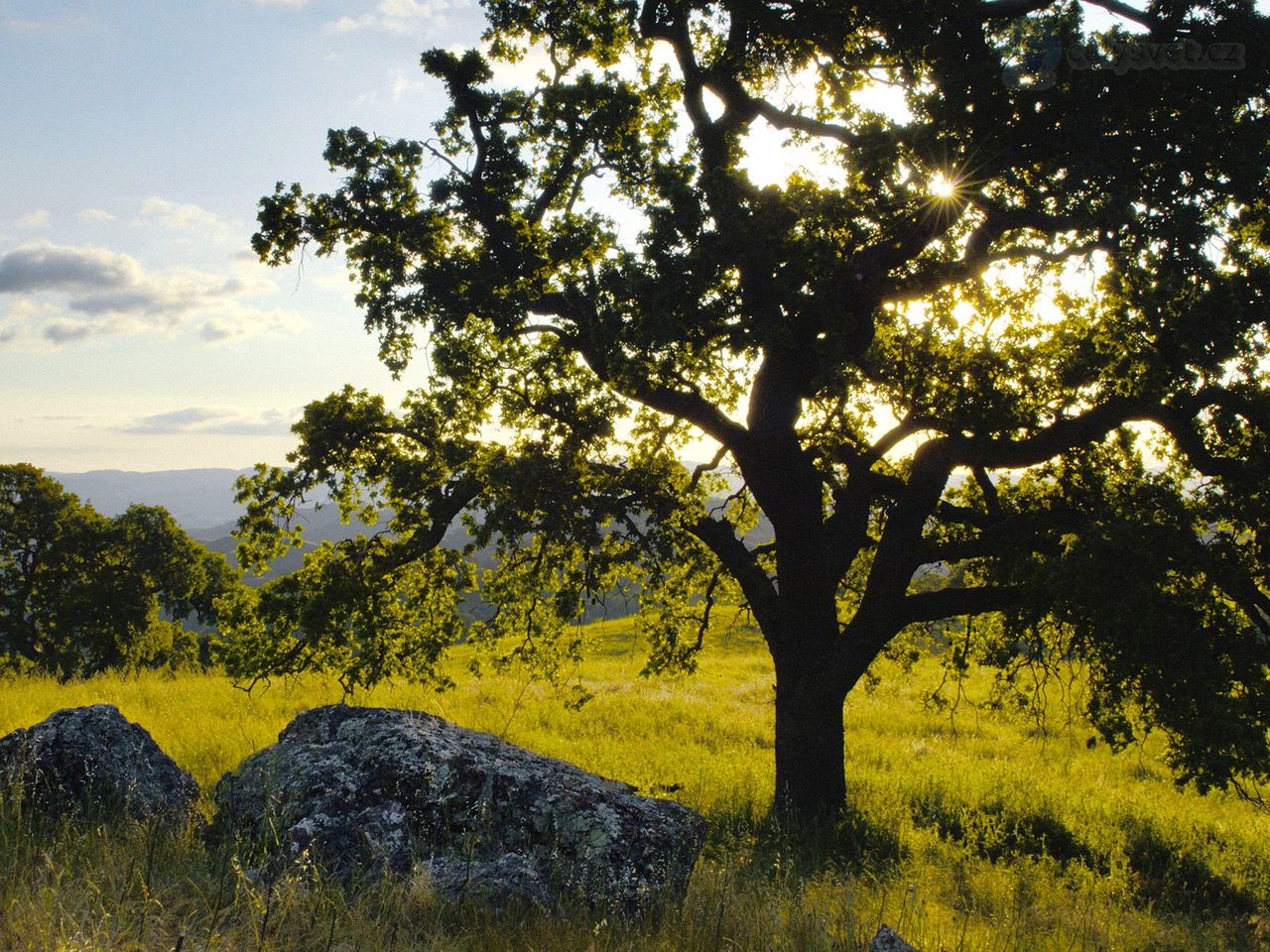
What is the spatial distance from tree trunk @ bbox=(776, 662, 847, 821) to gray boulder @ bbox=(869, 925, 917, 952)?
9.04 metres

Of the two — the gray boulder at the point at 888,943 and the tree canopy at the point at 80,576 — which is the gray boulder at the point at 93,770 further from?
the tree canopy at the point at 80,576

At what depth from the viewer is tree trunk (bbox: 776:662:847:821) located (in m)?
13.8

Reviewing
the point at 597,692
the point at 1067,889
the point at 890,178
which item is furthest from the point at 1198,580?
the point at 597,692

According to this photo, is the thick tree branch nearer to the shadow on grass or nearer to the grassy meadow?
the shadow on grass

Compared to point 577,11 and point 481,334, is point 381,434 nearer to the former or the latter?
point 481,334

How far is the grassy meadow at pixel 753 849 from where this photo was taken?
4.93m

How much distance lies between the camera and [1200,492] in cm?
1080

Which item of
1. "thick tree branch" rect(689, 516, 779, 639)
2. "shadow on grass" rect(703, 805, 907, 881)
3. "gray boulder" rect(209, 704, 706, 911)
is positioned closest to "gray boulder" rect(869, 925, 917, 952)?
"gray boulder" rect(209, 704, 706, 911)

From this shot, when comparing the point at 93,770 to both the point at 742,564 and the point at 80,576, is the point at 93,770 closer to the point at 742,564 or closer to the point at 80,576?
the point at 742,564

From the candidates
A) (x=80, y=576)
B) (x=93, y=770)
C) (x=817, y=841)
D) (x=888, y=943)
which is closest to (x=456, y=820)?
(x=888, y=943)

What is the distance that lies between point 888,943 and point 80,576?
48504 mm

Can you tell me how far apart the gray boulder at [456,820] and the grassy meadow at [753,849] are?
1.22ft

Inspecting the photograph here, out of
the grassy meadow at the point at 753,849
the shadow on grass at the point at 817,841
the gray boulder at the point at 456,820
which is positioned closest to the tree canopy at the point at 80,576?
the grassy meadow at the point at 753,849

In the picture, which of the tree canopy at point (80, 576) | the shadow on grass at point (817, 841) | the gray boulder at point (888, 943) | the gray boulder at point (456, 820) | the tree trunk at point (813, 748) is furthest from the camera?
the tree canopy at point (80, 576)
